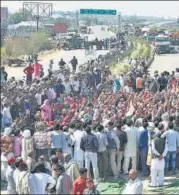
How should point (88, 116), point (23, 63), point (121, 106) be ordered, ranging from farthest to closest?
1. point (23, 63)
2. point (121, 106)
3. point (88, 116)

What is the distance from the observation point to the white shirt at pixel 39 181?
839cm

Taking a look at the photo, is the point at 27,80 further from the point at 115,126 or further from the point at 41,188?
the point at 41,188

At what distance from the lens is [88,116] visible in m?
13.1

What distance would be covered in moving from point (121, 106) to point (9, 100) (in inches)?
131

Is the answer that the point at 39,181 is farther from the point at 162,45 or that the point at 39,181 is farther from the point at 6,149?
the point at 162,45

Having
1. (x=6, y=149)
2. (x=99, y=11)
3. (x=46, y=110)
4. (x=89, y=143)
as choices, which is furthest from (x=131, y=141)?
(x=99, y=11)

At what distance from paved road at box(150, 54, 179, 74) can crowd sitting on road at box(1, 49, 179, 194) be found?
1313 cm

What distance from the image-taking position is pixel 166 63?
106 feet

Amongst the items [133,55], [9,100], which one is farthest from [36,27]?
[9,100]

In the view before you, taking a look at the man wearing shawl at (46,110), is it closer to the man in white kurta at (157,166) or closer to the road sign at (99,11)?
the man in white kurta at (157,166)

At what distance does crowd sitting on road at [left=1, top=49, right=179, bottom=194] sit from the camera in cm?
858

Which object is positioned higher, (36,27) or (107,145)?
(36,27)

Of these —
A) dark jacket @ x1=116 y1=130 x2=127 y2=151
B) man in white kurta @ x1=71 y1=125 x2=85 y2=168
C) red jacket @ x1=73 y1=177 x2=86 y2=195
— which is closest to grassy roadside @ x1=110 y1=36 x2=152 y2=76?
dark jacket @ x1=116 y1=130 x2=127 y2=151

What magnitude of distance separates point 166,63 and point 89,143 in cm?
2238
